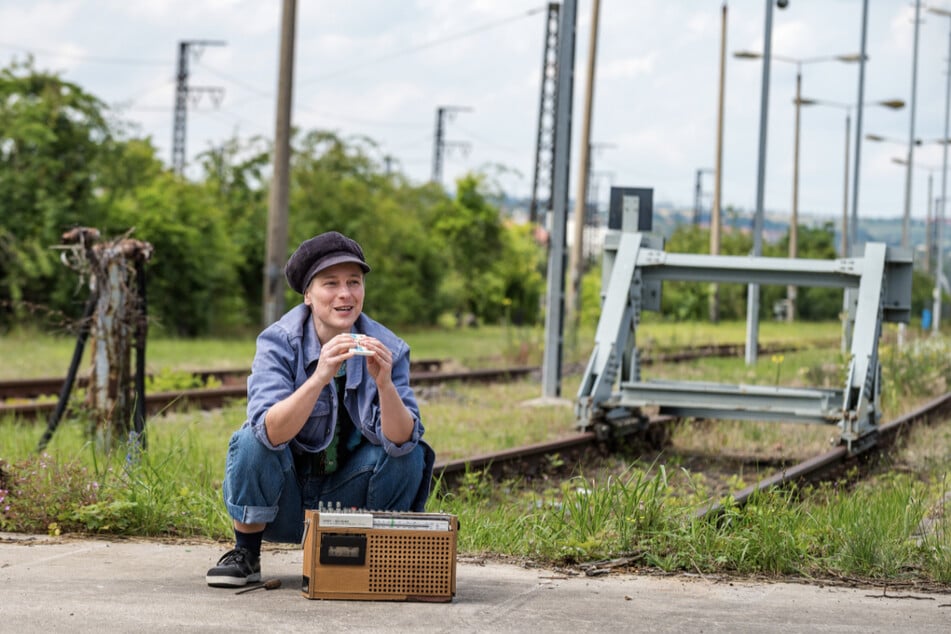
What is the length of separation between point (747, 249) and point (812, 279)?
56180 mm

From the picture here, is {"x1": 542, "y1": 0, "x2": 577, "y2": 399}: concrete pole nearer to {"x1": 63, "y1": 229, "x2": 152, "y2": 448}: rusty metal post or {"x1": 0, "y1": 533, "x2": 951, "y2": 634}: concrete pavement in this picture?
{"x1": 63, "y1": 229, "x2": 152, "y2": 448}: rusty metal post

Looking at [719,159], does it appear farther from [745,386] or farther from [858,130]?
[745,386]

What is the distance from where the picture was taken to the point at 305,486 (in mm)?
5383

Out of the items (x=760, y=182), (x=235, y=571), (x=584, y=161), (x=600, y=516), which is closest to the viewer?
(x=235, y=571)

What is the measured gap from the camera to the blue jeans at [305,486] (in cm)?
520

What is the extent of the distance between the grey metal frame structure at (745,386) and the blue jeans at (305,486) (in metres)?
5.95

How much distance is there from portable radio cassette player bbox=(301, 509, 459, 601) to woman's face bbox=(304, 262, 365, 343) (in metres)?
0.70

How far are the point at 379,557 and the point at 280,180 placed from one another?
15523 millimetres

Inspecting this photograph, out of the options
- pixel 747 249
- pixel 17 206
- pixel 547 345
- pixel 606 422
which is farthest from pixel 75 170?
pixel 747 249

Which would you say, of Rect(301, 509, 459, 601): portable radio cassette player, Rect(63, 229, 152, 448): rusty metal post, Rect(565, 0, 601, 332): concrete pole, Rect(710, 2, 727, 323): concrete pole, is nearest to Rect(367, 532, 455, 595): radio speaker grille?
Rect(301, 509, 459, 601): portable radio cassette player

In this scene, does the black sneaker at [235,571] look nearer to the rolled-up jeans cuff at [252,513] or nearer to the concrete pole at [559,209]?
the rolled-up jeans cuff at [252,513]

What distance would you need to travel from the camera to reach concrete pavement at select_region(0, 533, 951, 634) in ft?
15.1

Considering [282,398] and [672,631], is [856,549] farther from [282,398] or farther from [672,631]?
[282,398]

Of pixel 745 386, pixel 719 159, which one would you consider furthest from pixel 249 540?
pixel 719 159
